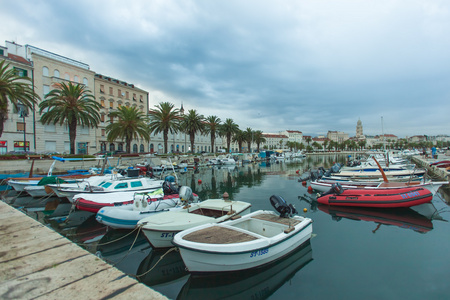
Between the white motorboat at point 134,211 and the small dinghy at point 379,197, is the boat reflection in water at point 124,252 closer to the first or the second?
the white motorboat at point 134,211

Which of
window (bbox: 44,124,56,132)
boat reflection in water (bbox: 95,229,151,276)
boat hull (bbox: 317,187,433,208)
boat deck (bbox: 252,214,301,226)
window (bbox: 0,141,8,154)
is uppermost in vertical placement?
window (bbox: 44,124,56,132)

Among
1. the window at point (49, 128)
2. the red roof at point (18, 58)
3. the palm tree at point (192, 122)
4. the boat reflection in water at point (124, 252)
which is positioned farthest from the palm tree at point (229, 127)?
the boat reflection in water at point (124, 252)

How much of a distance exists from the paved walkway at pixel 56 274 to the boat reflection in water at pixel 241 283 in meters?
2.81

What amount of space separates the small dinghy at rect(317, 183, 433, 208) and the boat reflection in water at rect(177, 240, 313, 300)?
940cm

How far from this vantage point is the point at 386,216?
13.7 metres

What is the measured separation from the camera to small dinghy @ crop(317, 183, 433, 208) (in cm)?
1377

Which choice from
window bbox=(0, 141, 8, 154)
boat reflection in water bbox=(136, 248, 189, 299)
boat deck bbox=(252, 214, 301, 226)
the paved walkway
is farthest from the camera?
window bbox=(0, 141, 8, 154)

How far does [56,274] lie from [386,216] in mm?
15917

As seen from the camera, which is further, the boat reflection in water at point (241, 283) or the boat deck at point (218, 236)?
the boat deck at point (218, 236)

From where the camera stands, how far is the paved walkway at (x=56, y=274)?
3.82 m

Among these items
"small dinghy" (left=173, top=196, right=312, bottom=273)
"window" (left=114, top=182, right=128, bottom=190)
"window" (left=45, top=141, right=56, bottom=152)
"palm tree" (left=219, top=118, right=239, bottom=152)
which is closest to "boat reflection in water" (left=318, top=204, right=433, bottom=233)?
"small dinghy" (left=173, top=196, right=312, bottom=273)

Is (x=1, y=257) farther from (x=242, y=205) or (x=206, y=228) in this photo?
(x=242, y=205)

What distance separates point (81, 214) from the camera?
14352 mm

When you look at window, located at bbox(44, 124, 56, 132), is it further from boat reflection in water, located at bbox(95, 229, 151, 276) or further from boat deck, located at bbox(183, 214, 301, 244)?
boat deck, located at bbox(183, 214, 301, 244)
